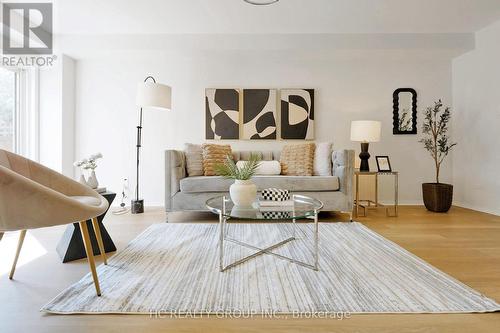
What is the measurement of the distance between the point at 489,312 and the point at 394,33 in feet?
12.0

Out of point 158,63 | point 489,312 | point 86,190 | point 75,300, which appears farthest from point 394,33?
point 75,300

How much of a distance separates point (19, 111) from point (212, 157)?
267 cm

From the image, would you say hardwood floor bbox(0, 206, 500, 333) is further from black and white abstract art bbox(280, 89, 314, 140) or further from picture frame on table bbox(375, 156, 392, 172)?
black and white abstract art bbox(280, 89, 314, 140)

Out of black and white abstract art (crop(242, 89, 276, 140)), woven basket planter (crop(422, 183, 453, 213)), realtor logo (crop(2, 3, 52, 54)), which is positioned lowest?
woven basket planter (crop(422, 183, 453, 213))

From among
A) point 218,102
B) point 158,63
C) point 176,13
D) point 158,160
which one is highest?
point 176,13

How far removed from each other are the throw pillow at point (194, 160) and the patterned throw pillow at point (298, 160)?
3.52ft

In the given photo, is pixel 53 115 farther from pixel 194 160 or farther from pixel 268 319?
pixel 268 319

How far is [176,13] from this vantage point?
3.26 metres

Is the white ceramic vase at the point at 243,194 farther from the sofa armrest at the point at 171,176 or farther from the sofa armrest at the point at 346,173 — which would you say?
the sofa armrest at the point at 346,173

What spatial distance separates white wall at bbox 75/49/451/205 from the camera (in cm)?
411

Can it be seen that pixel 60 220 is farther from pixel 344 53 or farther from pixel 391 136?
pixel 391 136

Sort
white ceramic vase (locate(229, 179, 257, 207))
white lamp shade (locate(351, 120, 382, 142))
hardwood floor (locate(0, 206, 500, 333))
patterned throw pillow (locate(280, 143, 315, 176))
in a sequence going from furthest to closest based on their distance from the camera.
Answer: white lamp shade (locate(351, 120, 382, 142)), patterned throw pillow (locate(280, 143, 315, 176)), white ceramic vase (locate(229, 179, 257, 207)), hardwood floor (locate(0, 206, 500, 333))

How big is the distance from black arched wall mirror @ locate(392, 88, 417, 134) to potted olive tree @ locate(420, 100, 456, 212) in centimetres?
18

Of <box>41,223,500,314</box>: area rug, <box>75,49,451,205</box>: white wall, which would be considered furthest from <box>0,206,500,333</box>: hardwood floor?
<box>75,49,451,205</box>: white wall
